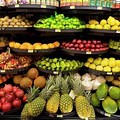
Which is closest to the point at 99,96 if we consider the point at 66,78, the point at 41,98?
the point at 66,78

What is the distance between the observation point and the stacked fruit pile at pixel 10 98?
2770 mm

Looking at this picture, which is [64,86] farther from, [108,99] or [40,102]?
[108,99]

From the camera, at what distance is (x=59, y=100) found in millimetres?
2709

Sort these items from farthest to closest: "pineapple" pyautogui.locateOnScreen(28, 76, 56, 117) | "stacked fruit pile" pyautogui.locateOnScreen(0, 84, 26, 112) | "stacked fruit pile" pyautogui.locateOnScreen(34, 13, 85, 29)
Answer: "stacked fruit pile" pyautogui.locateOnScreen(34, 13, 85, 29)
"stacked fruit pile" pyautogui.locateOnScreen(0, 84, 26, 112)
"pineapple" pyautogui.locateOnScreen(28, 76, 56, 117)

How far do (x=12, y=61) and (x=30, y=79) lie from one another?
39 centimetres

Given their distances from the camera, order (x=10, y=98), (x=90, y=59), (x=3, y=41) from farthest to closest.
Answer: (x=3, y=41), (x=90, y=59), (x=10, y=98)

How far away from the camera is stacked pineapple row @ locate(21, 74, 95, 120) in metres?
2.57

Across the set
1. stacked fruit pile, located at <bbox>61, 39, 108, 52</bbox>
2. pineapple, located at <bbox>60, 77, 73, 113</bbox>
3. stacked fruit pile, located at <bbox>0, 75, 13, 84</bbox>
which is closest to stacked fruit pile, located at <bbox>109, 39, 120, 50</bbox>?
stacked fruit pile, located at <bbox>61, 39, 108, 52</bbox>

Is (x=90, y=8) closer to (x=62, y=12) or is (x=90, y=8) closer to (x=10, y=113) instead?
(x=62, y=12)

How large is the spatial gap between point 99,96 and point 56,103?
22.9 inches

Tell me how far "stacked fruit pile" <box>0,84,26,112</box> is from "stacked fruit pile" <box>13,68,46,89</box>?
0.24 meters

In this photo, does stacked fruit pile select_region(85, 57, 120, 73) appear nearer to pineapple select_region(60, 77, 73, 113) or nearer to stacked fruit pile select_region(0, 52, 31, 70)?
pineapple select_region(60, 77, 73, 113)

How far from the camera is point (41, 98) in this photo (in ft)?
8.80

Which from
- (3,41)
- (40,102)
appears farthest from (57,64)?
(3,41)
